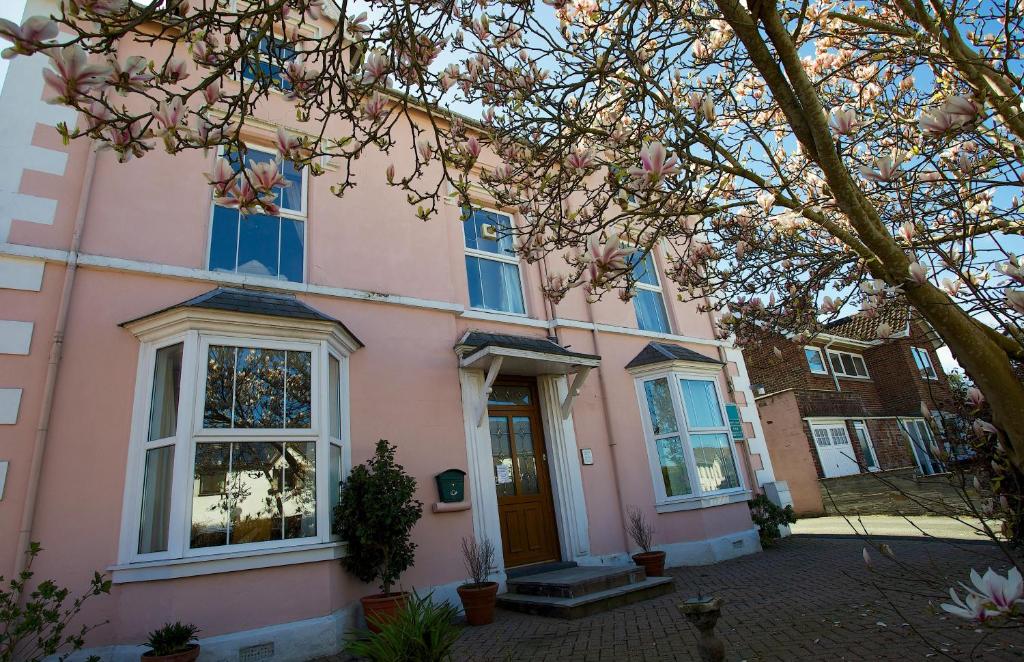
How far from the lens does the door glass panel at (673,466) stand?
8562 mm

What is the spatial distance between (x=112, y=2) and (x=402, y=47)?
1492 mm

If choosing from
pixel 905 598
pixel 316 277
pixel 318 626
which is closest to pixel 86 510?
pixel 318 626

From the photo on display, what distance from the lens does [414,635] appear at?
3.36 metres

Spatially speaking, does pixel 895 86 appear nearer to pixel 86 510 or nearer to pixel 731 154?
pixel 731 154

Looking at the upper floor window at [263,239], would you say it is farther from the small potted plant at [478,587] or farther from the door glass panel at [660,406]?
the door glass panel at [660,406]

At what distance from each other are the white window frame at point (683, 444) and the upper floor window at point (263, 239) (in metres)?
5.64

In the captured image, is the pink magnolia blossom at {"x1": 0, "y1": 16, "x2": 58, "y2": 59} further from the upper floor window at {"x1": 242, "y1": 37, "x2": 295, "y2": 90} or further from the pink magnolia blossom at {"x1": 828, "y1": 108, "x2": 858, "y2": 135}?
the pink magnolia blossom at {"x1": 828, "y1": 108, "x2": 858, "y2": 135}

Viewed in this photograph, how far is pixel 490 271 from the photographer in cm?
862

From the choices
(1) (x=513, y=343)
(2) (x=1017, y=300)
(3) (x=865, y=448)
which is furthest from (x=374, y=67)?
(3) (x=865, y=448)

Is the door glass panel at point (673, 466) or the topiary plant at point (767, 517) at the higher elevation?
the door glass panel at point (673, 466)

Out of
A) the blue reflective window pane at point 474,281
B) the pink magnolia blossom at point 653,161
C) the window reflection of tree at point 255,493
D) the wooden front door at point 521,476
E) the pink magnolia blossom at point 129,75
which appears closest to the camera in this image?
the pink magnolia blossom at point 129,75

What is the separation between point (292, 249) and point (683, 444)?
21.1 feet

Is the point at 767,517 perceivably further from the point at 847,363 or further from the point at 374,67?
the point at 847,363

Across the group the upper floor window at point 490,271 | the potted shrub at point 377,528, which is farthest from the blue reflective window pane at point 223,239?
the upper floor window at point 490,271
